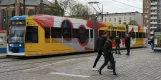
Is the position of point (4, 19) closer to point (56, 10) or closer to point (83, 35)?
point (56, 10)

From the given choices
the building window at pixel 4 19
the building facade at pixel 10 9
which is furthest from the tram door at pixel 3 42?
the building window at pixel 4 19

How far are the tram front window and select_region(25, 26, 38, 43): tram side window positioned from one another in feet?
1.10

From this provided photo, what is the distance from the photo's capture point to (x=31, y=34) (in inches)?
Result: 823

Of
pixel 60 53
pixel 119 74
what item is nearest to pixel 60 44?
pixel 60 53

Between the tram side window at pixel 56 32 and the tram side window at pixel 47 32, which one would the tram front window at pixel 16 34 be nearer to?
the tram side window at pixel 47 32

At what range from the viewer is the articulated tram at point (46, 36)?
2069 centimetres

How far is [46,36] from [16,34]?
215 cm

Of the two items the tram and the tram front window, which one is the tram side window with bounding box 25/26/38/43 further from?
the tram front window

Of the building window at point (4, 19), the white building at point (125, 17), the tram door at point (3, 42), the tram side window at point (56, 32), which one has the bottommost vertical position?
the tram door at point (3, 42)

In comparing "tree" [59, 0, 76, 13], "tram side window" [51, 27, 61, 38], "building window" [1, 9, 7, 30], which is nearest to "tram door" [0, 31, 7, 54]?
"tram side window" [51, 27, 61, 38]

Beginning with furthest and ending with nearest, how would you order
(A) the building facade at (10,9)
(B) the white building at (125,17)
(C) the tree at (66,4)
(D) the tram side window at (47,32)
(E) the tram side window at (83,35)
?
(B) the white building at (125,17)
(A) the building facade at (10,9)
(C) the tree at (66,4)
(E) the tram side window at (83,35)
(D) the tram side window at (47,32)

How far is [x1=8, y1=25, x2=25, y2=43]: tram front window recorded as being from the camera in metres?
20.7

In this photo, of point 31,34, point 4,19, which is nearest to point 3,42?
point 31,34

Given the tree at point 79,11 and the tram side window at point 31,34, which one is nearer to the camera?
the tram side window at point 31,34
